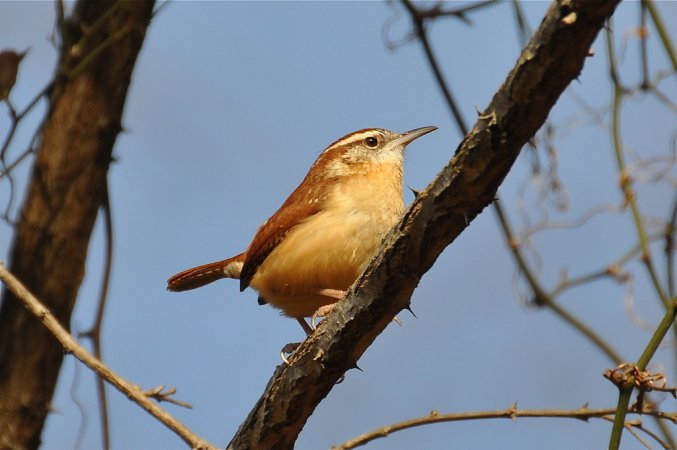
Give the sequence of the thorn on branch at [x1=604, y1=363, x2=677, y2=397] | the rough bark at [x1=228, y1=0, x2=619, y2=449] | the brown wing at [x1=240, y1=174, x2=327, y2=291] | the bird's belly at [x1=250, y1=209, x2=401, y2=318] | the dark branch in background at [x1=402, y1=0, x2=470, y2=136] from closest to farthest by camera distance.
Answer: the rough bark at [x1=228, y1=0, x2=619, y2=449]
the thorn on branch at [x1=604, y1=363, x2=677, y2=397]
the bird's belly at [x1=250, y1=209, x2=401, y2=318]
the brown wing at [x1=240, y1=174, x2=327, y2=291]
the dark branch in background at [x1=402, y1=0, x2=470, y2=136]

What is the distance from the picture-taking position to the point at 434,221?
271 centimetres

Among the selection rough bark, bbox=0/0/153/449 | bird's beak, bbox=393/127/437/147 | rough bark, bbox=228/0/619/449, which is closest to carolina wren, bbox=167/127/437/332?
bird's beak, bbox=393/127/437/147

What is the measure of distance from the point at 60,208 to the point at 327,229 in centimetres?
168

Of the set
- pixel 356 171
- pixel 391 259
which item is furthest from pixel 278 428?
pixel 356 171

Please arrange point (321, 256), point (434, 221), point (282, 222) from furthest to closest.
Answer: point (282, 222), point (321, 256), point (434, 221)

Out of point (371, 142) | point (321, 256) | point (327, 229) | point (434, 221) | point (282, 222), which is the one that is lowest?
point (434, 221)

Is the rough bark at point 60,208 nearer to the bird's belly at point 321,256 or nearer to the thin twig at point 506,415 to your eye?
the bird's belly at point 321,256

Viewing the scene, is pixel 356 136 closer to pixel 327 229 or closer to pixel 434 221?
pixel 327 229

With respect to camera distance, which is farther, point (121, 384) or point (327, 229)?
point (327, 229)

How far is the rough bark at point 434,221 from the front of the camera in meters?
2.24

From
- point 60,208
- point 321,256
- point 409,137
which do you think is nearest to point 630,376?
point 321,256

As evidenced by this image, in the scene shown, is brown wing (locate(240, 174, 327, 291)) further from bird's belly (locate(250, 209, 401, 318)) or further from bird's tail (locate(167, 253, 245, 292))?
bird's tail (locate(167, 253, 245, 292))

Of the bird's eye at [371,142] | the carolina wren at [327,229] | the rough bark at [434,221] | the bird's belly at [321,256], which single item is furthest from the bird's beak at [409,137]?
the rough bark at [434,221]

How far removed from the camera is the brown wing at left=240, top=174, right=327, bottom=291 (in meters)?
4.38
